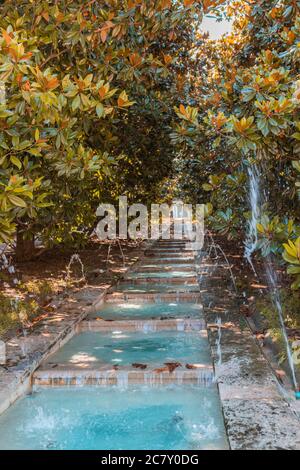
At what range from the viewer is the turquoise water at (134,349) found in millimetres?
5133

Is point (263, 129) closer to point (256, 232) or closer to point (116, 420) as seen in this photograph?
point (256, 232)

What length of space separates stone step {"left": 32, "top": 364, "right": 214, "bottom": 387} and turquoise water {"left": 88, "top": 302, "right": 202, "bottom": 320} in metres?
2.15

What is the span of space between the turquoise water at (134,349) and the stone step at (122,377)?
0.27m

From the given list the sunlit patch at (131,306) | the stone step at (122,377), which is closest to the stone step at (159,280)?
the sunlit patch at (131,306)

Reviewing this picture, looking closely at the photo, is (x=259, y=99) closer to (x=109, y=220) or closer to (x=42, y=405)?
(x=42, y=405)

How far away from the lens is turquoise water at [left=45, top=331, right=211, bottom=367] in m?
5.13

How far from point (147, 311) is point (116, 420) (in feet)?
12.0

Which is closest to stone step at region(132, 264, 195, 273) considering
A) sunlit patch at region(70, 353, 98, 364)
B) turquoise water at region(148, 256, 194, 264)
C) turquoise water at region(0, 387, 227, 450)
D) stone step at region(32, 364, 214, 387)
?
turquoise water at region(148, 256, 194, 264)

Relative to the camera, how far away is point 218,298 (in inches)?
306


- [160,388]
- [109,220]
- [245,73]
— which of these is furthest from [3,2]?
[109,220]

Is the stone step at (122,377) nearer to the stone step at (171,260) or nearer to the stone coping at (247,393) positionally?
the stone coping at (247,393)

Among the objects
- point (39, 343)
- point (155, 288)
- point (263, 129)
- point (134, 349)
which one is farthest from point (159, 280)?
point (263, 129)

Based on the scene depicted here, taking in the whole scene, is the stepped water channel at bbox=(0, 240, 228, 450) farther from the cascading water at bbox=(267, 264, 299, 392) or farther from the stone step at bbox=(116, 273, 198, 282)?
the stone step at bbox=(116, 273, 198, 282)
